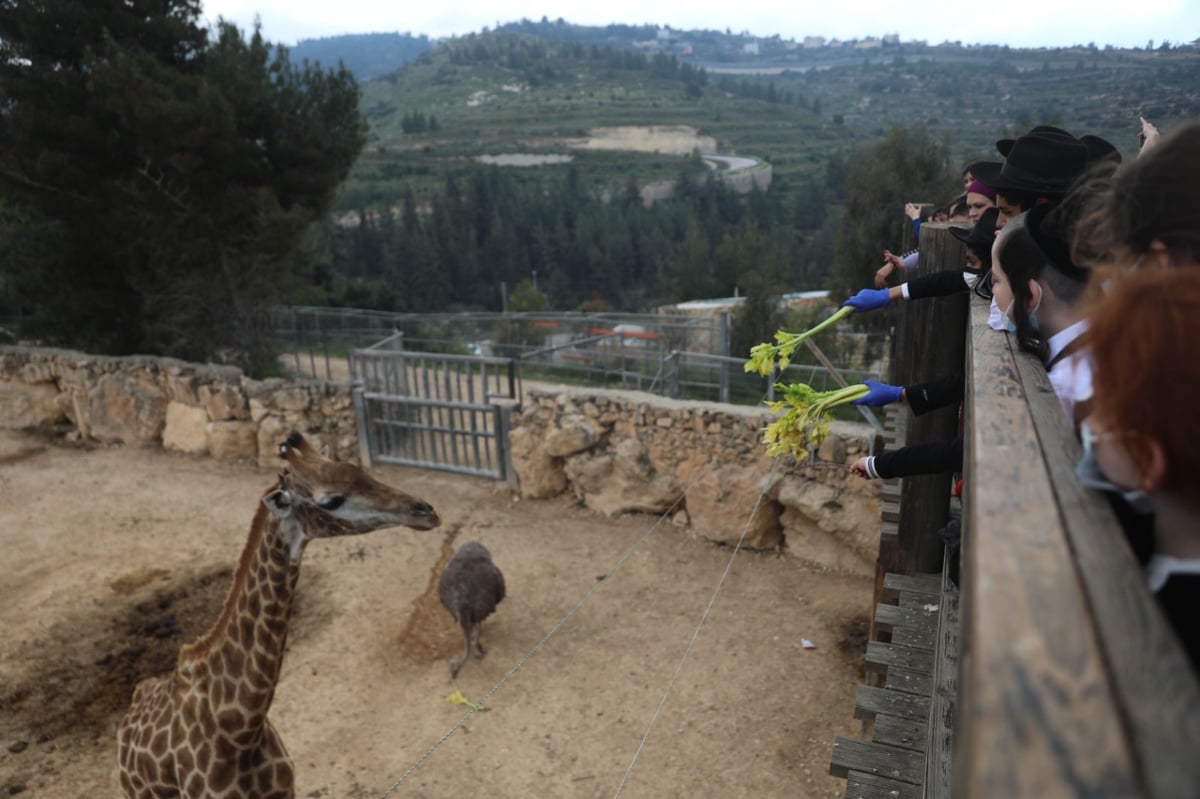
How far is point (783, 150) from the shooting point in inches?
2867

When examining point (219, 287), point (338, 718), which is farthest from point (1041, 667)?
point (219, 287)

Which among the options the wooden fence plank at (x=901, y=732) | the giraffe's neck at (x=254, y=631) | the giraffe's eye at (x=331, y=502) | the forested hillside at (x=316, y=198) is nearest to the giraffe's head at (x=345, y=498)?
the giraffe's eye at (x=331, y=502)

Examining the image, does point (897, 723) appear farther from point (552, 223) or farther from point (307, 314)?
point (552, 223)

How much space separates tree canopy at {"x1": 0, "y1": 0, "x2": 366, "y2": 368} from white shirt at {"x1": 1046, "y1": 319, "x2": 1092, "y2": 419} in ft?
41.5

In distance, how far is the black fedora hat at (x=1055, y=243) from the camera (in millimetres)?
2012

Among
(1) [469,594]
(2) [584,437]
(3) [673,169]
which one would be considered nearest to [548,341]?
(2) [584,437]

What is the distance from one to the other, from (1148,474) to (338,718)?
588cm

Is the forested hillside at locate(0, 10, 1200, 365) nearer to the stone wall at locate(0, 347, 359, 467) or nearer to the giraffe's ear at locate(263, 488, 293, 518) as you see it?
the stone wall at locate(0, 347, 359, 467)

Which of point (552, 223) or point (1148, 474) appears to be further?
point (552, 223)

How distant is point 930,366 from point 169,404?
10296 millimetres

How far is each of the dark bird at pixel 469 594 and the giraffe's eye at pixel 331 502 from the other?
122 inches

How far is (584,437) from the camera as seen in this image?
866 centimetres

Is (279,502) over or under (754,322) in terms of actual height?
over

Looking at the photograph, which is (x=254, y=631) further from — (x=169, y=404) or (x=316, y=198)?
(x=316, y=198)
